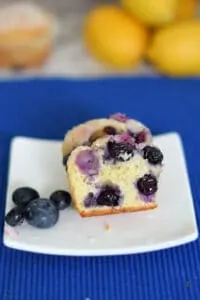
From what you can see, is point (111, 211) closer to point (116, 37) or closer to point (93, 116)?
point (93, 116)

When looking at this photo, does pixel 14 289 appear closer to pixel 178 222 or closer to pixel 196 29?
pixel 178 222

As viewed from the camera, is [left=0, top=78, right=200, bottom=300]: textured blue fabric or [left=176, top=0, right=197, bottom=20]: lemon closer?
[left=0, top=78, right=200, bottom=300]: textured blue fabric

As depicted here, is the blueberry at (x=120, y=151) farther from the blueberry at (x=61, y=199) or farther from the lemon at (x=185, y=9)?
the lemon at (x=185, y=9)

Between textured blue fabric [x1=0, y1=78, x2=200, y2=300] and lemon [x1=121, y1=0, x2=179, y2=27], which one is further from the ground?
lemon [x1=121, y1=0, x2=179, y2=27]

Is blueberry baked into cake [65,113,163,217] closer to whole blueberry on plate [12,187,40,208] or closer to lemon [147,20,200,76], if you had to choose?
whole blueberry on plate [12,187,40,208]

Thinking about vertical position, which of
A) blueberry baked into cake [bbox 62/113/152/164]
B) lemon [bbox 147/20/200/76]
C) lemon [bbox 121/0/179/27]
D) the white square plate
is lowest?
the white square plate

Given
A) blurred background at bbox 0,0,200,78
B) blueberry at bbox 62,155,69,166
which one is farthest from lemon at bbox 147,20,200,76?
blueberry at bbox 62,155,69,166

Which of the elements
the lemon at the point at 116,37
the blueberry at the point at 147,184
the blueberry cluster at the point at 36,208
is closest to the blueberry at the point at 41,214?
the blueberry cluster at the point at 36,208
